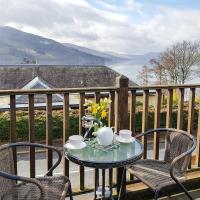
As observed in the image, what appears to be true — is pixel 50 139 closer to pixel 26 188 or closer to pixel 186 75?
pixel 26 188

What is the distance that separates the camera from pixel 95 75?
25062 millimetres

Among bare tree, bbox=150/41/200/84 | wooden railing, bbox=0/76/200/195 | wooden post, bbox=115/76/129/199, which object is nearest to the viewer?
wooden railing, bbox=0/76/200/195

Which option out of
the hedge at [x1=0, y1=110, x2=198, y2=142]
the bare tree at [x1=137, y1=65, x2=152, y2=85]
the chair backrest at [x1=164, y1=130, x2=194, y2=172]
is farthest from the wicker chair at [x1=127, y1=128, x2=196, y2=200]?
the bare tree at [x1=137, y1=65, x2=152, y2=85]

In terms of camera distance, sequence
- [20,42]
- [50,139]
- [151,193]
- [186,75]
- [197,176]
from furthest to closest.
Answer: [20,42] < [186,75] < [197,176] < [151,193] < [50,139]

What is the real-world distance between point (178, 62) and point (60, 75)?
9641mm

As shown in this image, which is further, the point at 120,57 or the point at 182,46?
the point at 120,57

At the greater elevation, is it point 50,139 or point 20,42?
point 20,42

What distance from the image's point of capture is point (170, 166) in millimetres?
2168

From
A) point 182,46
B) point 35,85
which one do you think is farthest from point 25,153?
point 182,46

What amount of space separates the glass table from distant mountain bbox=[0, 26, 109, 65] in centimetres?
4318

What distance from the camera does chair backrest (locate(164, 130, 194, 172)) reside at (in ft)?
7.83

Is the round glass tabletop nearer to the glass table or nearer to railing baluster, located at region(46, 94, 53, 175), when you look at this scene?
the glass table

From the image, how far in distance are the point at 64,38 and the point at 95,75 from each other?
43656 mm

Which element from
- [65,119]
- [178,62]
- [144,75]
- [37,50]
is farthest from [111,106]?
[37,50]
